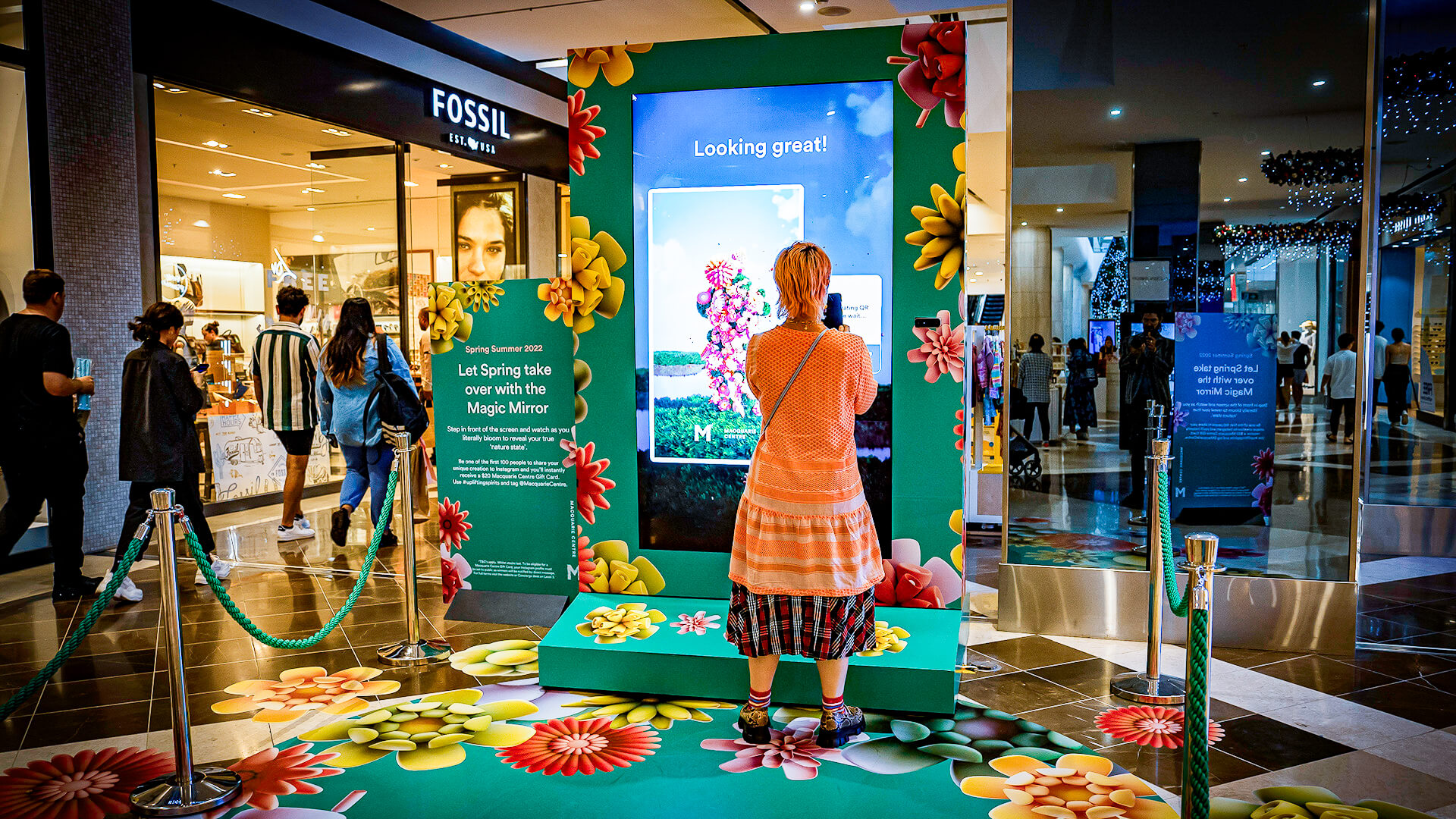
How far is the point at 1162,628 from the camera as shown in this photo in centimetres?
451

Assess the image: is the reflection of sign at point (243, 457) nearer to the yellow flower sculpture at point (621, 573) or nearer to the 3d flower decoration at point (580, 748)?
the yellow flower sculpture at point (621, 573)

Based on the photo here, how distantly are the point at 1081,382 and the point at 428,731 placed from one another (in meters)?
3.35

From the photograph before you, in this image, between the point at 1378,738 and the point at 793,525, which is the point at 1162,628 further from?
the point at 793,525

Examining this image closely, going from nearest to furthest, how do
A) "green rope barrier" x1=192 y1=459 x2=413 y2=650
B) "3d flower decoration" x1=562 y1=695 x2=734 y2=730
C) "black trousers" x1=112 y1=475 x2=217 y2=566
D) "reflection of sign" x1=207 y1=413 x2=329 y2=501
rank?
1. "green rope barrier" x1=192 y1=459 x2=413 y2=650
2. "3d flower decoration" x1=562 y1=695 x2=734 y2=730
3. "black trousers" x1=112 y1=475 x2=217 y2=566
4. "reflection of sign" x1=207 y1=413 x2=329 y2=501

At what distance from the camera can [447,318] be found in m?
4.68

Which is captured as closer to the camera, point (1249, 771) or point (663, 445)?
point (1249, 771)

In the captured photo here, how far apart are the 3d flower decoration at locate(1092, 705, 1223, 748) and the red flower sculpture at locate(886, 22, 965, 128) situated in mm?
2366

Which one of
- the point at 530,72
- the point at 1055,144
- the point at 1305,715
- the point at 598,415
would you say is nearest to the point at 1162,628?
the point at 1305,715

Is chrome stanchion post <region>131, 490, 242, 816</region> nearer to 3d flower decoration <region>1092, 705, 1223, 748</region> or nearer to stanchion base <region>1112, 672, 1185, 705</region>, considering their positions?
3d flower decoration <region>1092, 705, 1223, 748</region>

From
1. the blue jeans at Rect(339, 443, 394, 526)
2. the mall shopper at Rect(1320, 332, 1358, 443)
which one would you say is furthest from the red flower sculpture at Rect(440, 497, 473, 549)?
the mall shopper at Rect(1320, 332, 1358, 443)

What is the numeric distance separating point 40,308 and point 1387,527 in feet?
29.7

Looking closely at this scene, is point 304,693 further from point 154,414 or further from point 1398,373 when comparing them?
point 1398,373

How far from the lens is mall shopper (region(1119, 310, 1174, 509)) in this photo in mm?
4477

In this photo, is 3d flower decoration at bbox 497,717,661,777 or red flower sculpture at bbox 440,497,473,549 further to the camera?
red flower sculpture at bbox 440,497,473,549
